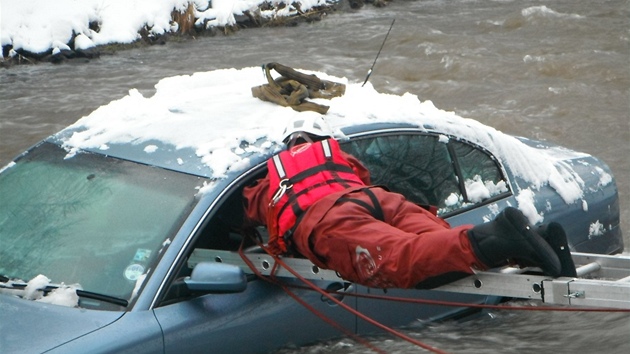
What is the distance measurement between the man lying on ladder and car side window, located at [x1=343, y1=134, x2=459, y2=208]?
34cm

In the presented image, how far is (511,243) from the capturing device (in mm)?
3746

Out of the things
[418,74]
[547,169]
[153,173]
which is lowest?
[418,74]

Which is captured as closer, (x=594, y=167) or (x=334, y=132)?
(x=334, y=132)

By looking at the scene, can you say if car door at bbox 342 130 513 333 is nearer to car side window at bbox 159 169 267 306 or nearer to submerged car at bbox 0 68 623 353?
submerged car at bbox 0 68 623 353

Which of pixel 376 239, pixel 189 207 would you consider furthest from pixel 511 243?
pixel 189 207

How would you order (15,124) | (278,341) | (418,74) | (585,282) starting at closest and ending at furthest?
(585,282), (278,341), (15,124), (418,74)

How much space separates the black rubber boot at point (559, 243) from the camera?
3824mm

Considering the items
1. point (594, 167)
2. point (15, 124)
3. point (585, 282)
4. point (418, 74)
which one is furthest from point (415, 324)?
point (418, 74)

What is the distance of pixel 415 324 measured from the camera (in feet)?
16.2

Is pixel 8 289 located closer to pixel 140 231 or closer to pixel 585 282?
pixel 140 231

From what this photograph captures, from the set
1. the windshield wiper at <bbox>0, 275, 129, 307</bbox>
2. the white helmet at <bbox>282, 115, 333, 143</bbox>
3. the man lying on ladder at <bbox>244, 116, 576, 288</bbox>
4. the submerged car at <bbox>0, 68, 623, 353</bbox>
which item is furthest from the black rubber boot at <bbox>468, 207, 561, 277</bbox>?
the windshield wiper at <bbox>0, 275, 129, 307</bbox>

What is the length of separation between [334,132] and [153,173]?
2.82 feet

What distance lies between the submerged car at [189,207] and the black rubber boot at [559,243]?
98 cm

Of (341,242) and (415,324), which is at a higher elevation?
(341,242)
